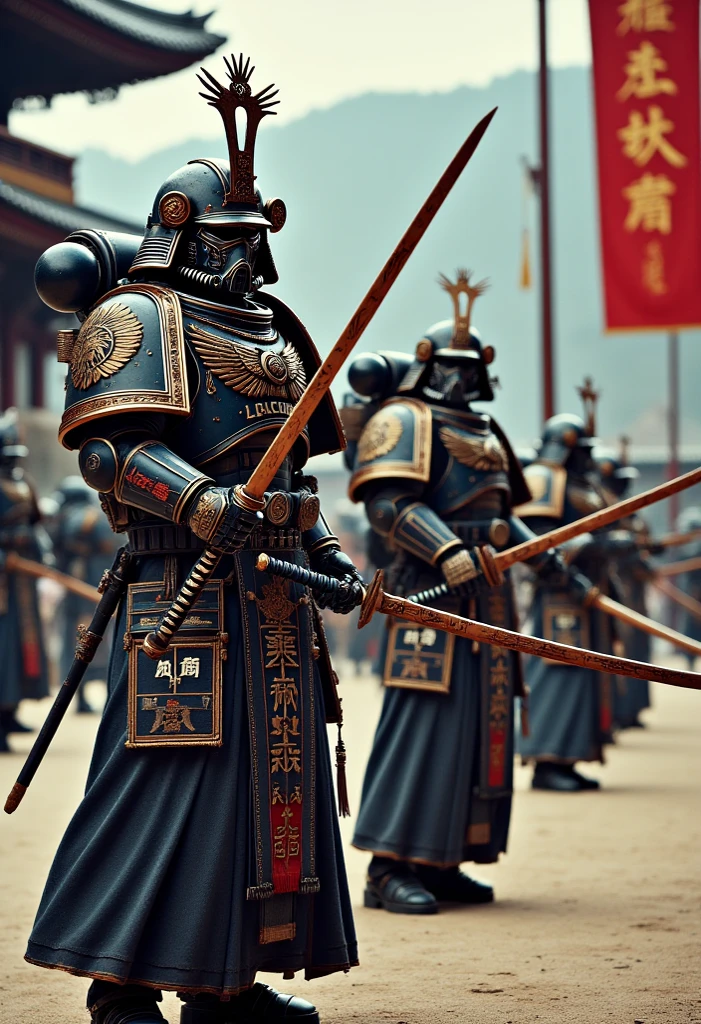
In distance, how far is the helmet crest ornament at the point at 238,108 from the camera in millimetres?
3877

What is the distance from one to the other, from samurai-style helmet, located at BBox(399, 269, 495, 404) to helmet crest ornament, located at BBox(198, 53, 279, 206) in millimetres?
2080

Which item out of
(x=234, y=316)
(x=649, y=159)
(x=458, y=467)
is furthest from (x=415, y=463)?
(x=649, y=159)

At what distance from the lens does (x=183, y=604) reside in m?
3.57

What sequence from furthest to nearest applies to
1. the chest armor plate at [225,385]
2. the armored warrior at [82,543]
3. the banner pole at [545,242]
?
the armored warrior at [82,543] < the banner pole at [545,242] < the chest armor plate at [225,385]

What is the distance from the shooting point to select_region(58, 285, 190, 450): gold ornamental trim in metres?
3.75

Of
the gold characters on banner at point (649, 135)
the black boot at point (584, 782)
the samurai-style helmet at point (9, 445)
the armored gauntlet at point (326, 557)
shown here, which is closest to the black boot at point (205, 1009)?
the armored gauntlet at point (326, 557)

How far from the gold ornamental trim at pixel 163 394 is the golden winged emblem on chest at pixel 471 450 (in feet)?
6.88

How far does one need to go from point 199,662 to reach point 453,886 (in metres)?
2.50

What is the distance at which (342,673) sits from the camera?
21922 millimetres

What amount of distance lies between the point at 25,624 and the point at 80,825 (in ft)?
24.2

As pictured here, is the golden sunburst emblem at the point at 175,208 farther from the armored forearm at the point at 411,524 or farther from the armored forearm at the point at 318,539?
the armored forearm at the point at 411,524

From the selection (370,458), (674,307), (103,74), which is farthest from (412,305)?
(370,458)

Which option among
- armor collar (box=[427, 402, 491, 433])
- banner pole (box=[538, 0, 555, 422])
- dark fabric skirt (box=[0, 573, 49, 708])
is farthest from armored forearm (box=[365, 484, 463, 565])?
banner pole (box=[538, 0, 555, 422])

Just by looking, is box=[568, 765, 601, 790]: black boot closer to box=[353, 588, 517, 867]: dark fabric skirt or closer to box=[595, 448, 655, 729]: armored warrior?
box=[595, 448, 655, 729]: armored warrior
